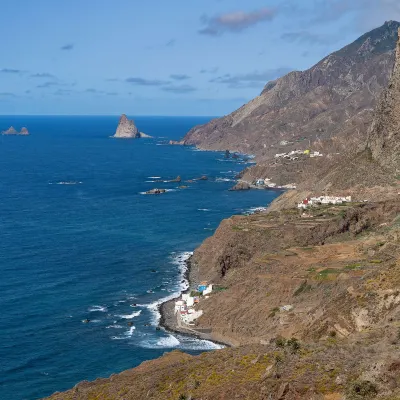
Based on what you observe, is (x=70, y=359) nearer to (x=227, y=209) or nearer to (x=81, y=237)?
(x=81, y=237)

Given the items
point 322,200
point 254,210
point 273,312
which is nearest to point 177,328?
point 273,312

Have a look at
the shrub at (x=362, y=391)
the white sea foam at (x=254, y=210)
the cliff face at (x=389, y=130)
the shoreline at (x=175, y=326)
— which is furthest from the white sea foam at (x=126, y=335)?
the white sea foam at (x=254, y=210)

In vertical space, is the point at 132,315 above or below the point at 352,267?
below

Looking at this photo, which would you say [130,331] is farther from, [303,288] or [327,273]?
[327,273]

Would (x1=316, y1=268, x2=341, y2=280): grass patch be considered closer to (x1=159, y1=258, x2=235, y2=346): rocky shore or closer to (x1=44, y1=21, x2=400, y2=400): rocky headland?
(x1=44, y1=21, x2=400, y2=400): rocky headland

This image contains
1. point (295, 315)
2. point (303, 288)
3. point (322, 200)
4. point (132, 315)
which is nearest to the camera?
point (295, 315)

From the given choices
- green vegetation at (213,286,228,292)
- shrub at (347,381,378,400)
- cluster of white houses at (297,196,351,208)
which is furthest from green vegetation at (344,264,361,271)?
shrub at (347,381,378,400)
